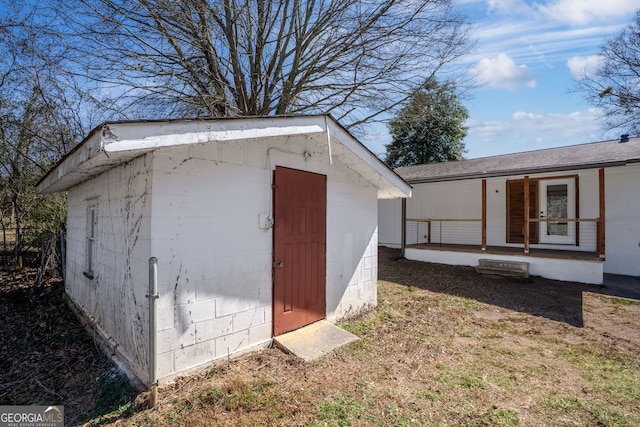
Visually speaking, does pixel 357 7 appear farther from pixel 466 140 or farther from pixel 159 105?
pixel 466 140

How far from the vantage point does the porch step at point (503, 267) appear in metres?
8.31

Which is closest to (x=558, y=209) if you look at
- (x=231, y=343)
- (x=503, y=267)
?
(x=503, y=267)

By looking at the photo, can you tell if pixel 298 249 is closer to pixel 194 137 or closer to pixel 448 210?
pixel 194 137

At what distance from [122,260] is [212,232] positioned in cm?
119

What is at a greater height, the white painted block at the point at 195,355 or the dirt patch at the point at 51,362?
the white painted block at the point at 195,355

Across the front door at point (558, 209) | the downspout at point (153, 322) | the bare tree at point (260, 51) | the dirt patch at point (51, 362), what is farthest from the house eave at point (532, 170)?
the dirt patch at point (51, 362)

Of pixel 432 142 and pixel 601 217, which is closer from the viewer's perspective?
pixel 601 217

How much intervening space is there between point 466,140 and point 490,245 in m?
14.1

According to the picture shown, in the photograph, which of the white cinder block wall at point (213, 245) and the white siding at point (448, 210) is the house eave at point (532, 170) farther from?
the white cinder block wall at point (213, 245)

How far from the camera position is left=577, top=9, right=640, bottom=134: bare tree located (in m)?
15.2

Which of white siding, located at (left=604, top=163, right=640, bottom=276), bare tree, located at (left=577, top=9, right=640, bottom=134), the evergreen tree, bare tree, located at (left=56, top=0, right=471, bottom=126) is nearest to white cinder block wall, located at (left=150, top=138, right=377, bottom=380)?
bare tree, located at (left=56, top=0, right=471, bottom=126)

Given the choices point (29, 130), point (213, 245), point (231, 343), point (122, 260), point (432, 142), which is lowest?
point (231, 343)

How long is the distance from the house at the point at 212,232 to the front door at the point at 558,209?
299 inches

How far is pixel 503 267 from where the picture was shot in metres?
8.62
